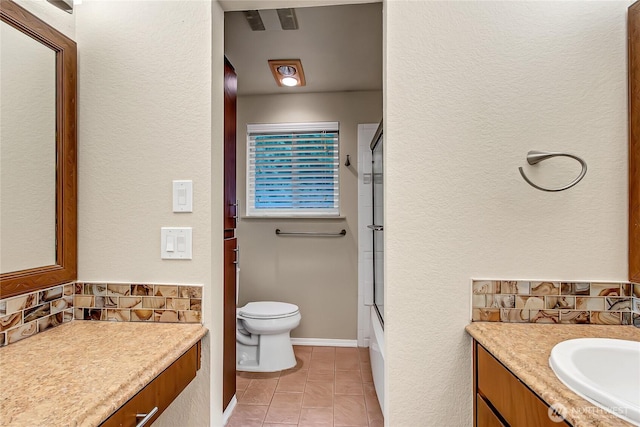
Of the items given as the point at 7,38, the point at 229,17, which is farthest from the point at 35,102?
the point at 229,17

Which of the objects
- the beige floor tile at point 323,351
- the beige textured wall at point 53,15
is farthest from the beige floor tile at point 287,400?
the beige textured wall at point 53,15

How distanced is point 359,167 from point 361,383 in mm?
1722

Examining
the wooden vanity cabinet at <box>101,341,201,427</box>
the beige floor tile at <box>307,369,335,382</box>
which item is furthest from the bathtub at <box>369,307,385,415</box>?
the wooden vanity cabinet at <box>101,341,201,427</box>

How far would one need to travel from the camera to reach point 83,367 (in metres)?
0.89

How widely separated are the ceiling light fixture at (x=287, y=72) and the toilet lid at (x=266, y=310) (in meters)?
1.83

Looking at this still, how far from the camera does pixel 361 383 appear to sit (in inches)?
93.4

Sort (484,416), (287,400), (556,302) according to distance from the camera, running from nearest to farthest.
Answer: (484,416) → (556,302) → (287,400)

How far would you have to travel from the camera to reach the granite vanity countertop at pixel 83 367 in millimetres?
693

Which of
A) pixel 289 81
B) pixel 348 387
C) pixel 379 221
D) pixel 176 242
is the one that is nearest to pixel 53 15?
pixel 176 242

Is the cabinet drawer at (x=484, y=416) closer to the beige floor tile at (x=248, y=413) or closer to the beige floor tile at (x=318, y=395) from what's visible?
the beige floor tile at (x=318, y=395)

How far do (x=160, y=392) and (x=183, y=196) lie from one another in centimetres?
67

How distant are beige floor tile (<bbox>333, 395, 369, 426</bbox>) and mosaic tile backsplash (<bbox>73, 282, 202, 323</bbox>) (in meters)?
1.16

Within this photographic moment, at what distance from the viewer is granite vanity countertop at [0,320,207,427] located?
693mm

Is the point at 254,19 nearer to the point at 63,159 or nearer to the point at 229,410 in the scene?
the point at 63,159
